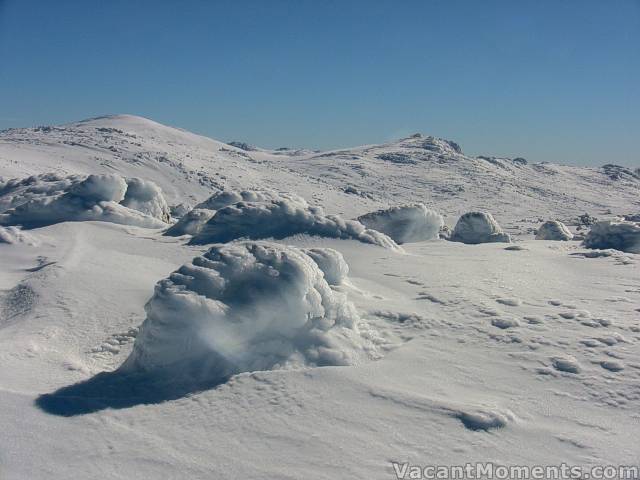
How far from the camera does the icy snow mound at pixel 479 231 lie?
1505 centimetres

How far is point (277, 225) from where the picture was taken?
37.3ft

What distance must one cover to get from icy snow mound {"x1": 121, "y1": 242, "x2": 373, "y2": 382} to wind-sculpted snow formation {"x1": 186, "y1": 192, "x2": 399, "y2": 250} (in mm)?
5456

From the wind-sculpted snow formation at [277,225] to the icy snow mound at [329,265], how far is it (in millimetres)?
3358

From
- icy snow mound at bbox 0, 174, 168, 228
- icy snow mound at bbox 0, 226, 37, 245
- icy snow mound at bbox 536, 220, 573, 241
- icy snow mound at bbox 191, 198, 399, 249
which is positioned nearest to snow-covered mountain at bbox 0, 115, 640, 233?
icy snow mound at bbox 536, 220, 573, 241

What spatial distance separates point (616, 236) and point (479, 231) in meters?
3.69

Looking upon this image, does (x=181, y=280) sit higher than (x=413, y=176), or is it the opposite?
(x=413, y=176)

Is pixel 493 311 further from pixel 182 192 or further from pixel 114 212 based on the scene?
pixel 182 192

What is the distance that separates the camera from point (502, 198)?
43344mm

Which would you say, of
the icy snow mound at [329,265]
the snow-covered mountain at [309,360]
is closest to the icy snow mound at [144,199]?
the snow-covered mountain at [309,360]

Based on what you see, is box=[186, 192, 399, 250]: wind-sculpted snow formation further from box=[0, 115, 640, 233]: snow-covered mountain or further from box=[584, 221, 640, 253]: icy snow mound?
box=[0, 115, 640, 233]: snow-covered mountain

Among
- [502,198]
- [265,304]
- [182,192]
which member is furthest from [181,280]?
[502,198]

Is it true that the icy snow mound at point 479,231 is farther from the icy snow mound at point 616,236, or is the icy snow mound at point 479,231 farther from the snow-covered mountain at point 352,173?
the snow-covered mountain at point 352,173

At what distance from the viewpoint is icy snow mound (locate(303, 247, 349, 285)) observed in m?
7.31

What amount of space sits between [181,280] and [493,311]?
12.3 feet
